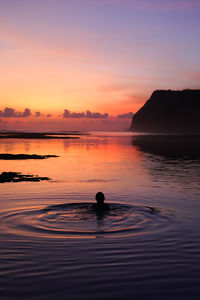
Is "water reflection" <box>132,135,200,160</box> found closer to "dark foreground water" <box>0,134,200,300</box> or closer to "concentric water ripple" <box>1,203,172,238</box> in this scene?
"dark foreground water" <box>0,134,200,300</box>

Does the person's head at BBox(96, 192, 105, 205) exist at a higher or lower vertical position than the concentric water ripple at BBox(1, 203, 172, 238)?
higher

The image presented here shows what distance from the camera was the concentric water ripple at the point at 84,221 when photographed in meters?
13.8

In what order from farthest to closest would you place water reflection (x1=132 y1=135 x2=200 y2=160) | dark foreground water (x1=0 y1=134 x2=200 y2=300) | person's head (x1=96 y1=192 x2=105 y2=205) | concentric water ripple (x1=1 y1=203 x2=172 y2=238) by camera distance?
water reflection (x1=132 y1=135 x2=200 y2=160)
person's head (x1=96 y1=192 x2=105 y2=205)
concentric water ripple (x1=1 y1=203 x2=172 y2=238)
dark foreground water (x1=0 y1=134 x2=200 y2=300)

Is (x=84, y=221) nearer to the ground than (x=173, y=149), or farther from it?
nearer to the ground

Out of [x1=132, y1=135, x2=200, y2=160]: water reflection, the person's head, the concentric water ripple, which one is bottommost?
the concentric water ripple

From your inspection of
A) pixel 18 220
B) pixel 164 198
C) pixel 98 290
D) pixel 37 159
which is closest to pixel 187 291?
pixel 98 290

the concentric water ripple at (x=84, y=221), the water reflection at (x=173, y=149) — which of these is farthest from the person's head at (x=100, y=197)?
the water reflection at (x=173, y=149)

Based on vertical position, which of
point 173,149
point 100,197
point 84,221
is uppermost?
point 100,197

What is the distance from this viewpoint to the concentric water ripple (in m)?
13.8

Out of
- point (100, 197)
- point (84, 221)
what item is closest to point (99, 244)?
point (84, 221)

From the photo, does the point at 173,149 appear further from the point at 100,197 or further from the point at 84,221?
the point at 84,221

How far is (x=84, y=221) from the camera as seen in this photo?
15453 millimetres

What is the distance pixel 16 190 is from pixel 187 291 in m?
16.7

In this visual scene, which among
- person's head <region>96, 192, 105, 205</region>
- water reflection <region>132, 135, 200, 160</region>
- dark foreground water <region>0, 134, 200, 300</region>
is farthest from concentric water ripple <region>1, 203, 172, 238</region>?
water reflection <region>132, 135, 200, 160</region>
